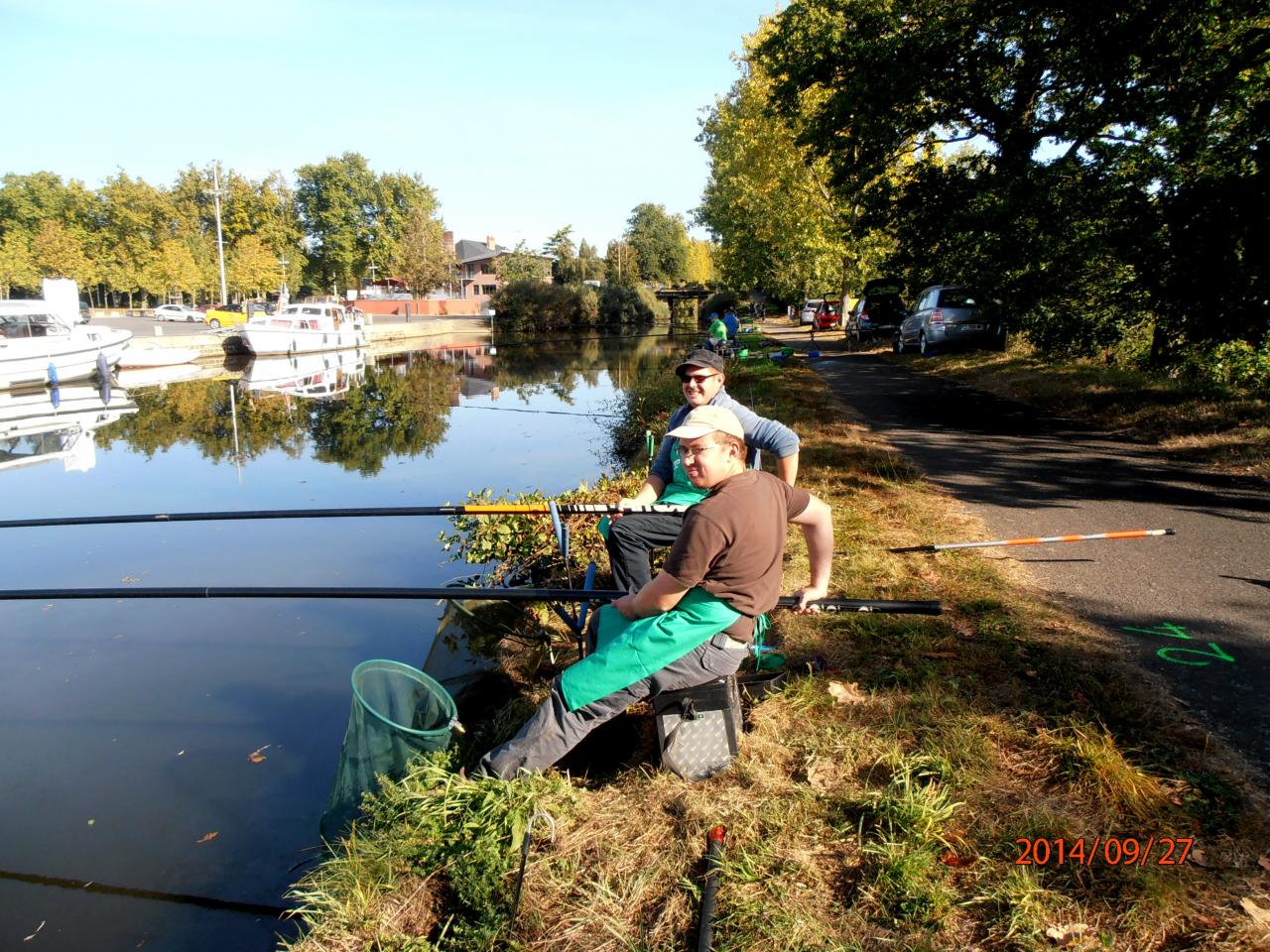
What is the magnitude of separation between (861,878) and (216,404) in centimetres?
2320

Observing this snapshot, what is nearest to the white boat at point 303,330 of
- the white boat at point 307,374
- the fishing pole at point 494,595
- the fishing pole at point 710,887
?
the white boat at point 307,374

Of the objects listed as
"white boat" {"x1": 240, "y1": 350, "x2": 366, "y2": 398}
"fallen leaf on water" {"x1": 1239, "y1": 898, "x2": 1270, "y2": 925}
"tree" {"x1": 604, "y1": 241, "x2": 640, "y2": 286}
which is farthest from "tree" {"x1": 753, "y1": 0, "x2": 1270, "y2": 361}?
"tree" {"x1": 604, "y1": 241, "x2": 640, "y2": 286}

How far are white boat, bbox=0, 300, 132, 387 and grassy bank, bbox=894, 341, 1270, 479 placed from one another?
26.2 metres

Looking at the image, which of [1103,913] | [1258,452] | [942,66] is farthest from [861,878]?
[942,66]

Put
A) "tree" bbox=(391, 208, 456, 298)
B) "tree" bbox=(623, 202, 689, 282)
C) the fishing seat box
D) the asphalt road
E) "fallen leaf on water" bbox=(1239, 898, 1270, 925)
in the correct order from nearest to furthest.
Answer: "fallen leaf on water" bbox=(1239, 898, 1270, 925) → the fishing seat box → the asphalt road → "tree" bbox=(391, 208, 456, 298) → "tree" bbox=(623, 202, 689, 282)

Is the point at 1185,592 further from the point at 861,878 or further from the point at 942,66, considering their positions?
the point at 942,66

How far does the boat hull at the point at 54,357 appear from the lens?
24234 mm

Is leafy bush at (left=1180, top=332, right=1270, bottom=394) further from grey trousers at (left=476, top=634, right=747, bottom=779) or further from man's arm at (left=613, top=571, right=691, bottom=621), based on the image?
man's arm at (left=613, top=571, right=691, bottom=621)

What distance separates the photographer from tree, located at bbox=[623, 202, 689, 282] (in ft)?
340

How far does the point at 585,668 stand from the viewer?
3.44m

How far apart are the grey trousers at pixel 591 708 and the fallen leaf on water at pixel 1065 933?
1431 mm

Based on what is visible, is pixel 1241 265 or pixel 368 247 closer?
pixel 1241 265

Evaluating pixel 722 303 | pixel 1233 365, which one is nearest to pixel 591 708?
pixel 1233 365

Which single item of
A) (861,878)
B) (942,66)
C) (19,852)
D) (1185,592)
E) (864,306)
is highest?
(942,66)
